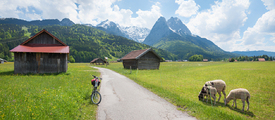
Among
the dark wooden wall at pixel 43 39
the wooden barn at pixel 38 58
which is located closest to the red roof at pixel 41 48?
the wooden barn at pixel 38 58

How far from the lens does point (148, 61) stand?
3766 centimetres

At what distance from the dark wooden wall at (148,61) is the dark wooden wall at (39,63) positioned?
19.5 m

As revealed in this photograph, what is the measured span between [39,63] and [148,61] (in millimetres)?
25555

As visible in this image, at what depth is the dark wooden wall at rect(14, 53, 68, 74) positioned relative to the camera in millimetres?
21734

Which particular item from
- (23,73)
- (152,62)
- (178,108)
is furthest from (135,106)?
(152,62)

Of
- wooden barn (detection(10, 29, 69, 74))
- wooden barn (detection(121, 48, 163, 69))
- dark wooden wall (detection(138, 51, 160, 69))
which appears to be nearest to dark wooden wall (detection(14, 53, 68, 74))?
wooden barn (detection(10, 29, 69, 74))

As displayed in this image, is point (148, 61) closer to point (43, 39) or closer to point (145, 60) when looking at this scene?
point (145, 60)

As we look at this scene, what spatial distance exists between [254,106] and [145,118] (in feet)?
23.1

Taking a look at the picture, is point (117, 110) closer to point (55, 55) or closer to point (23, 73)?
point (55, 55)

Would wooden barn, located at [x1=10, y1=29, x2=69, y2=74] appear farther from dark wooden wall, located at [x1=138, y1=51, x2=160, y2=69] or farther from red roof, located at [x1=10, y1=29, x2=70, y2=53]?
dark wooden wall, located at [x1=138, y1=51, x2=160, y2=69]

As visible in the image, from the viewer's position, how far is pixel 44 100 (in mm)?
6918

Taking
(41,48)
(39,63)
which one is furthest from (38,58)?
(41,48)

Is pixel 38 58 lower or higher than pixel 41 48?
lower

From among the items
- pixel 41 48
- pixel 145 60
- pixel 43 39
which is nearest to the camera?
pixel 41 48
